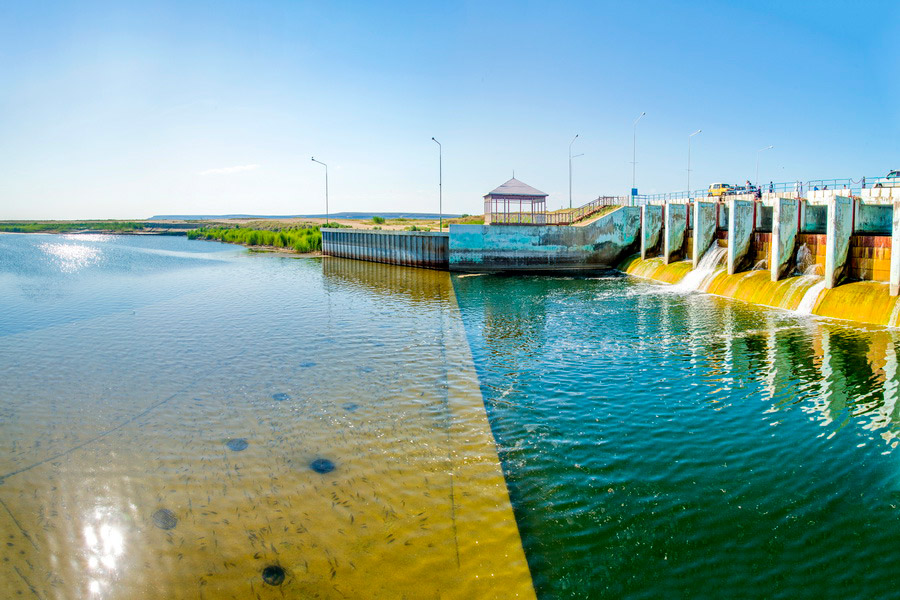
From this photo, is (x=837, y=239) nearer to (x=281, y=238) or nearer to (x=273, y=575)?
(x=273, y=575)

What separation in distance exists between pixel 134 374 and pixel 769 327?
23.2 meters

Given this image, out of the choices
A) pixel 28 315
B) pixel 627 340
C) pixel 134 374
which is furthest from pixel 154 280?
pixel 627 340

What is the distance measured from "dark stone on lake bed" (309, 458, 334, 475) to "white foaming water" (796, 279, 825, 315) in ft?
77.1

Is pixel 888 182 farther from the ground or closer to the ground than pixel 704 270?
farther from the ground

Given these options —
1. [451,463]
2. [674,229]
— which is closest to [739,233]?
[674,229]

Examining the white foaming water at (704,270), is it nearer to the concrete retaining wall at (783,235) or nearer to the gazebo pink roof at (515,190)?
the concrete retaining wall at (783,235)

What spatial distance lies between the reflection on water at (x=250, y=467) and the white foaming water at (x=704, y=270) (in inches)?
754

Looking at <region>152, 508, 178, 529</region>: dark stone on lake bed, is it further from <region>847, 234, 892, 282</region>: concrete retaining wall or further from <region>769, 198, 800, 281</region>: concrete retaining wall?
<region>769, 198, 800, 281</region>: concrete retaining wall

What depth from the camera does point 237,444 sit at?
11.8 meters

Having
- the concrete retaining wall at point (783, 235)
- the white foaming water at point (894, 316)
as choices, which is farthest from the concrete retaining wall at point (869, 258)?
the concrete retaining wall at point (783, 235)

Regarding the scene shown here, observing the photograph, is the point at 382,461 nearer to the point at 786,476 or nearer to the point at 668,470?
the point at 668,470

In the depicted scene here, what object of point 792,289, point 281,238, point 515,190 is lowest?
point 792,289

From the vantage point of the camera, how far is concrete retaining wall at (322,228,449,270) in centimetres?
5019

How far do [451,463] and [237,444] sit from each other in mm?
4552
